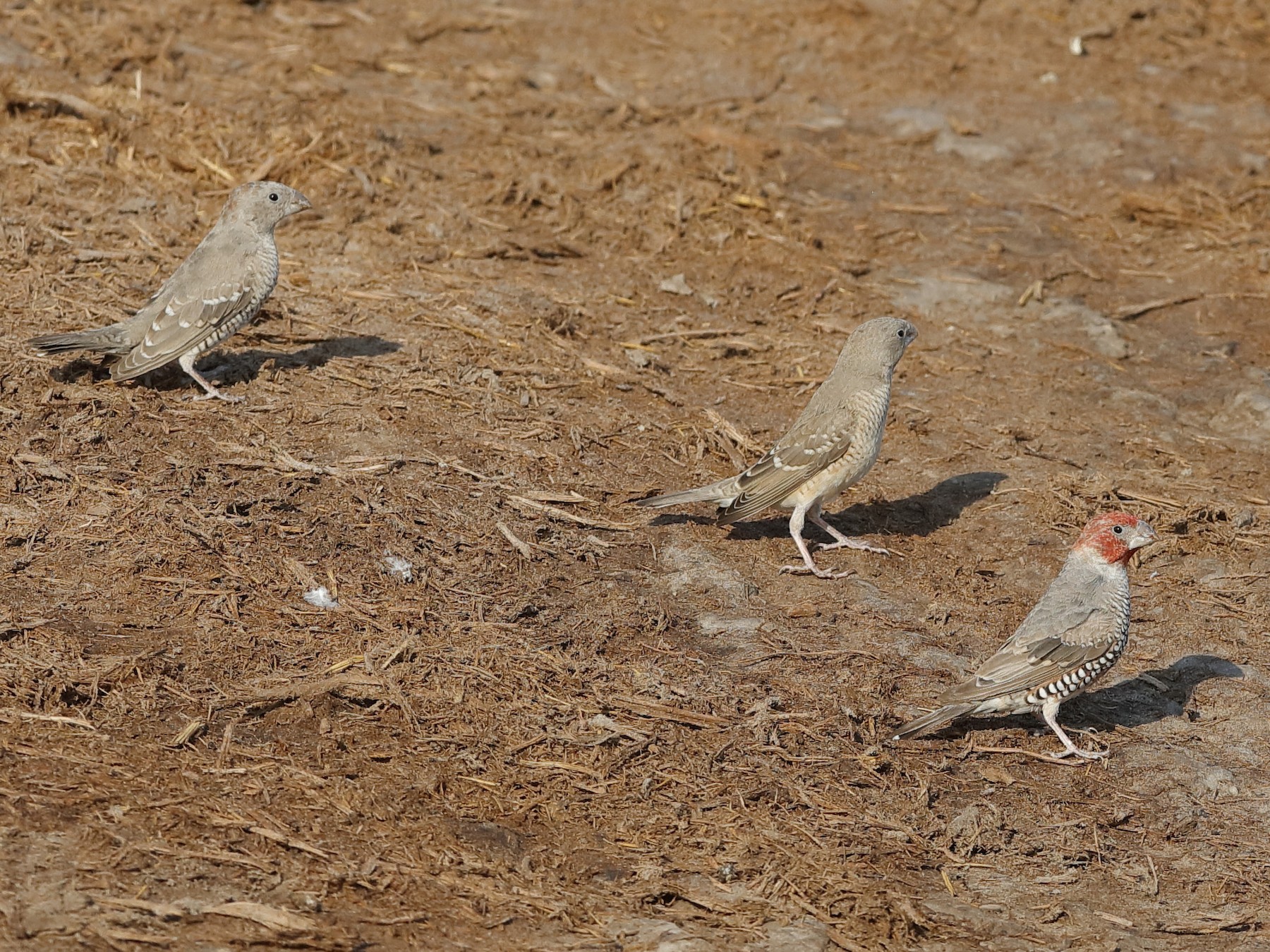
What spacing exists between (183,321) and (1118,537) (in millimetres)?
5801

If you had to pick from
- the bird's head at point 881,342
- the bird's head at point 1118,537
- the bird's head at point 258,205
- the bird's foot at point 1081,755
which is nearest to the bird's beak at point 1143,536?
the bird's head at point 1118,537

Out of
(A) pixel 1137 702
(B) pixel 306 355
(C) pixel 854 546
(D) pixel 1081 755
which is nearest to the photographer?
(D) pixel 1081 755

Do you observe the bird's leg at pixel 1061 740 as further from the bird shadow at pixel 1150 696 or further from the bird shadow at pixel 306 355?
the bird shadow at pixel 306 355

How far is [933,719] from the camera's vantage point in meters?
7.00

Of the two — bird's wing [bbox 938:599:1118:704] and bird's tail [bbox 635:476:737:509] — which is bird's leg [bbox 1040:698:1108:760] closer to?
bird's wing [bbox 938:599:1118:704]

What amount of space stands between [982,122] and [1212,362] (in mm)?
4634

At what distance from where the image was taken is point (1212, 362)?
11461mm

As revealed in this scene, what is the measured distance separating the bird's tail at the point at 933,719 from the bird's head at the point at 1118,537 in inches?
48.3

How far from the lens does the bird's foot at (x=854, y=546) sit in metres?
8.86

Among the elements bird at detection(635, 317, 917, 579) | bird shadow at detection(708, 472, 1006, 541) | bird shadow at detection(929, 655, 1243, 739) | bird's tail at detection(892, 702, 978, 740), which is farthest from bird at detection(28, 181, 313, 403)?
bird shadow at detection(929, 655, 1243, 739)

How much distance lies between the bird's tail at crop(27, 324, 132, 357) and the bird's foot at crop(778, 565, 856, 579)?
4.35 m

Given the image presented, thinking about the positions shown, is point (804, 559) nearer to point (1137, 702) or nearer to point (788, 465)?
point (788, 465)

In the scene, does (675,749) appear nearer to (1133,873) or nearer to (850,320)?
(1133,873)

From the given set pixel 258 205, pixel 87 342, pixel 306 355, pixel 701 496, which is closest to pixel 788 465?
pixel 701 496
